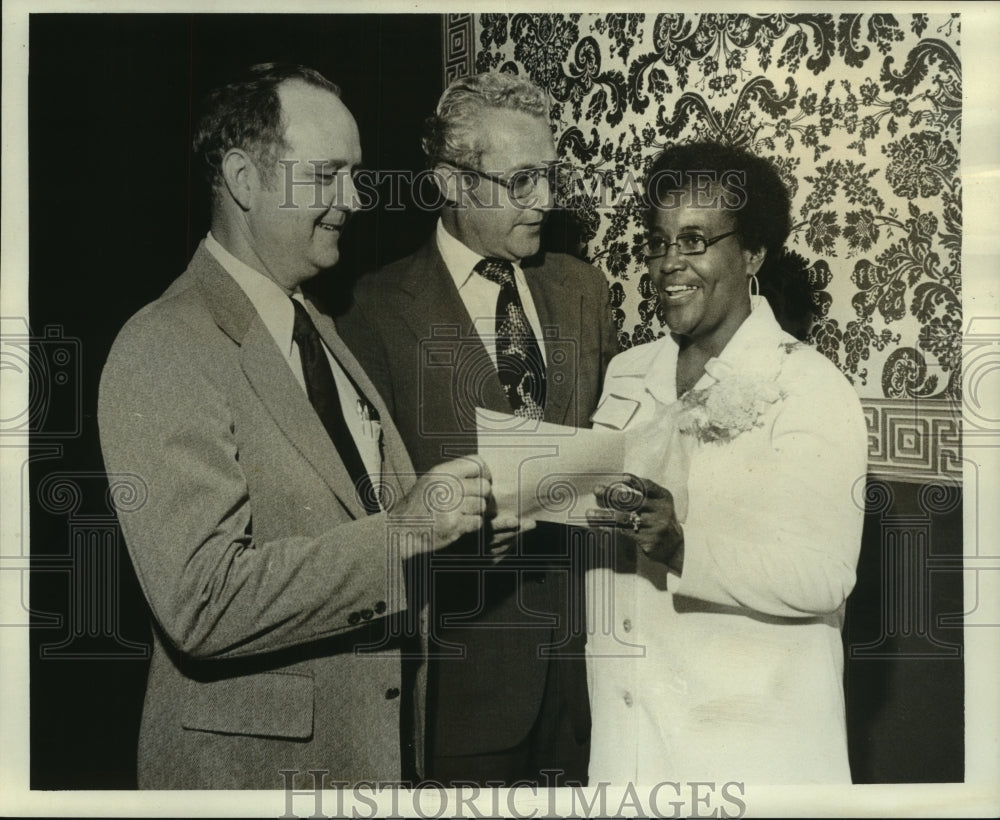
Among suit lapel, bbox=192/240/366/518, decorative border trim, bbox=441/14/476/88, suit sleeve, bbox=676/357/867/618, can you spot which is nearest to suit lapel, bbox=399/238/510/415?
suit lapel, bbox=192/240/366/518

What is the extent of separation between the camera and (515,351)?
2436mm

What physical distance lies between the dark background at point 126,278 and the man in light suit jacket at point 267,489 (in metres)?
0.07

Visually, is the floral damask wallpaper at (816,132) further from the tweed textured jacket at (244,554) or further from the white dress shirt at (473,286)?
the tweed textured jacket at (244,554)

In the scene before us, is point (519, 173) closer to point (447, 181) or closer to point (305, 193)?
point (447, 181)

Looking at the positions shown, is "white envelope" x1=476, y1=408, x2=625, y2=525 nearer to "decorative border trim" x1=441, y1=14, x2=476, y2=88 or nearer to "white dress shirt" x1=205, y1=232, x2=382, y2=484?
"white dress shirt" x1=205, y1=232, x2=382, y2=484

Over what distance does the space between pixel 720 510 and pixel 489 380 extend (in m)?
0.64

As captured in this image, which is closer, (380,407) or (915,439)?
(380,407)

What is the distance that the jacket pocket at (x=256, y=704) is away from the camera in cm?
232

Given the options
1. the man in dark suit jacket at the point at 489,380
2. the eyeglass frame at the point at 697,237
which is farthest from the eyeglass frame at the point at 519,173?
the eyeglass frame at the point at 697,237

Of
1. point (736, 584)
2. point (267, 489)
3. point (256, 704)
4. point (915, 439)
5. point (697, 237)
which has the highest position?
point (697, 237)

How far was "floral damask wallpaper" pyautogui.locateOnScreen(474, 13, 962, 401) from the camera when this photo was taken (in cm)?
248

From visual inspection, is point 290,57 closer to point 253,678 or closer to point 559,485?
point 559,485

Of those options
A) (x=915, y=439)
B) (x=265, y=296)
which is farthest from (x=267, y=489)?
(x=915, y=439)

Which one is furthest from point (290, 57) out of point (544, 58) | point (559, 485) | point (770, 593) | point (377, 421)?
point (770, 593)
